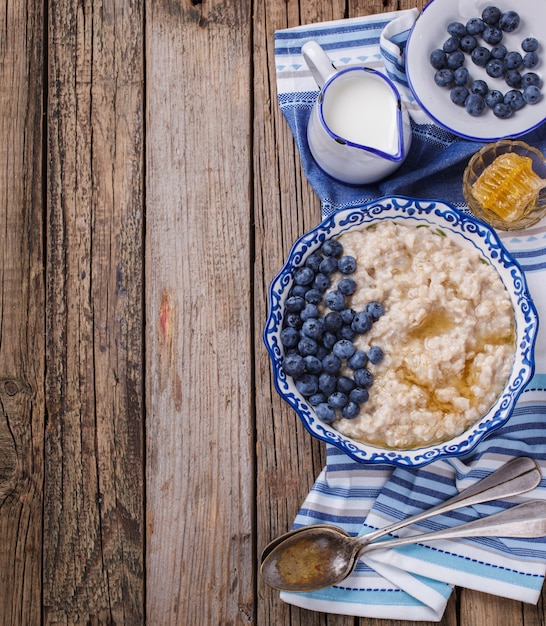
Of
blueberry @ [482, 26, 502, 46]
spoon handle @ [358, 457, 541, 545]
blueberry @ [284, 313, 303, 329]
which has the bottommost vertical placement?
spoon handle @ [358, 457, 541, 545]

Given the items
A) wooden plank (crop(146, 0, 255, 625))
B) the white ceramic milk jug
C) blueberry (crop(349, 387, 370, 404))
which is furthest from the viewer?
wooden plank (crop(146, 0, 255, 625))

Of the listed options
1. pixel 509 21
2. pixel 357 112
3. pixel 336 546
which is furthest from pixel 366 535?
pixel 509 21

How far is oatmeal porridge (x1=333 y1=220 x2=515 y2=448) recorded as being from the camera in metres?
1.77

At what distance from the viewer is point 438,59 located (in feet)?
6.42

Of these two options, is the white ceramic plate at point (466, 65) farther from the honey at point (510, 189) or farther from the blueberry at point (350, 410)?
the blueberry at point (350, 410)

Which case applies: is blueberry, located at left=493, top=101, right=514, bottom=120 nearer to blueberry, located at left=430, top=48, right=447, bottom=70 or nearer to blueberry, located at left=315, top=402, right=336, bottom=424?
blueberry, located at left=430, top=48, right=447, bottom=70

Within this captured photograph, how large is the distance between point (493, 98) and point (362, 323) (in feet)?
2.38

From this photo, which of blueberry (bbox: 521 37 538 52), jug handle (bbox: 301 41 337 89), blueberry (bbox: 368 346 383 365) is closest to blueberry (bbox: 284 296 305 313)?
blueberry (bbox: 368 346 383 365)

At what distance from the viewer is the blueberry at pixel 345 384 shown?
5.82ft

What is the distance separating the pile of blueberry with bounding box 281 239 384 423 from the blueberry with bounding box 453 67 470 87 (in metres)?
0.58

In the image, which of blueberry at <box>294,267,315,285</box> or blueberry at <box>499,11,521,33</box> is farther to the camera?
blueberry at <box>499,11,521,33</box>

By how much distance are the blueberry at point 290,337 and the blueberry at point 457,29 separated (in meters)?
0.92

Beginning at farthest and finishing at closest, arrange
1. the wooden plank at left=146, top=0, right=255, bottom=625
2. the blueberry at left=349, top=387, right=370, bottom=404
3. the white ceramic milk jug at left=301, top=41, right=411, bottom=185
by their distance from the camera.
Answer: the wooden plank at left=146, top=0, right=255, bottom=625 < the white ceramic milk jug at left=301, top=41, right=411, bottom=185 < the blueberry at left=349, top=387, right=370, bottom=404

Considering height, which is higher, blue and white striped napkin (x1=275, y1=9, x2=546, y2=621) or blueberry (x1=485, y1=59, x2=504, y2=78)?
blueberry (x1=485, y1=59, x2=504, y2=78)
